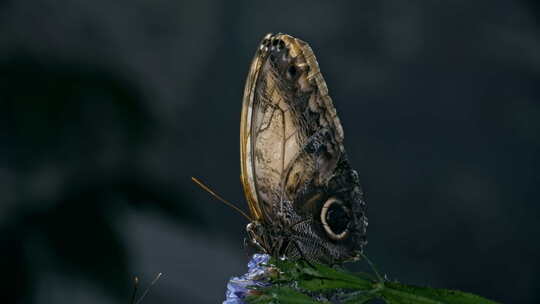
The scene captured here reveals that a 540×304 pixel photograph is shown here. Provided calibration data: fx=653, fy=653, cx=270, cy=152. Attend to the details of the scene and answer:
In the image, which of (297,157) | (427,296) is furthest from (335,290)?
(297,157)

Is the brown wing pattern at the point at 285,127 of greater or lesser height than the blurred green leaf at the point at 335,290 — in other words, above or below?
above

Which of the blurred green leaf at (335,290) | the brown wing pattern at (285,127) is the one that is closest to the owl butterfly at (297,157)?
the brown wing pattern at (285,127)

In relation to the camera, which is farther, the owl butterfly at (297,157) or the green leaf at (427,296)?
the owl butterfly at (297,157)

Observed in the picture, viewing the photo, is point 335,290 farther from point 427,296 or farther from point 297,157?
point 297,157

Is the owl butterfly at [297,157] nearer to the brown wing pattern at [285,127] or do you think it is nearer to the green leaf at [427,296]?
the brown wing pattern at [285,127]

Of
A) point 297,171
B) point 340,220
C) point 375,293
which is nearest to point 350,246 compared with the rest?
point 340,220

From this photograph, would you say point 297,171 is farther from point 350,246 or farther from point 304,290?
point 304,290

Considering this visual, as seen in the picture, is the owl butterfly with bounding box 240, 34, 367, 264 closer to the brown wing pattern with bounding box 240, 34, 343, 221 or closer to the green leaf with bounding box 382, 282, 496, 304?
the brown wing pattern with bounding box 240, 34, 343, 221

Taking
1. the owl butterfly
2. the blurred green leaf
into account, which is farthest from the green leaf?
the owl butterfly
